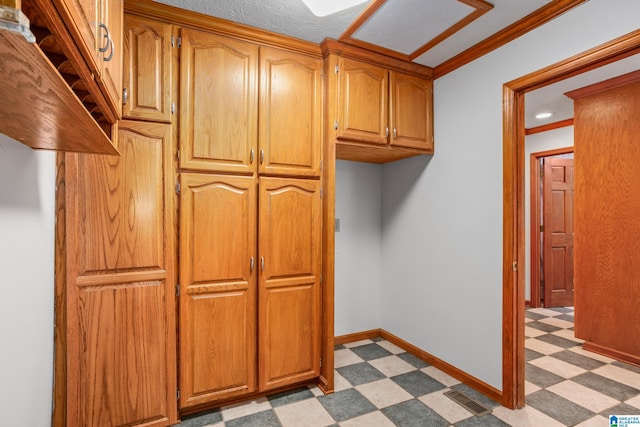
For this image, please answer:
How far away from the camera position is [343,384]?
2457 mm

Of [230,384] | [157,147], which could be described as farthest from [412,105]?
[230,384]

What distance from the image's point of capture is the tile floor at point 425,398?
2.02 metres

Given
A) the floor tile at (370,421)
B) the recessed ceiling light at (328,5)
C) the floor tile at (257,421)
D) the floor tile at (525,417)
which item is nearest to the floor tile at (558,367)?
the floor tile at (525,417)

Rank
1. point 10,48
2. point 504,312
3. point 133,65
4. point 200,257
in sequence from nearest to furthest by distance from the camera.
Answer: point 10,48, point 133,65, point 200,257, point 504,312

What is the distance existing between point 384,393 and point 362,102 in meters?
2.18

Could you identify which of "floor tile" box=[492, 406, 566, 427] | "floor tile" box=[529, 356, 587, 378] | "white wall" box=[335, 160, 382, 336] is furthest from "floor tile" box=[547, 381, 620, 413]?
"white wall" box=[335, 160, 382, 336]

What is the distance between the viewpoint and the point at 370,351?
3.07 metres

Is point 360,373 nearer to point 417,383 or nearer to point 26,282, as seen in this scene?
point 417,383

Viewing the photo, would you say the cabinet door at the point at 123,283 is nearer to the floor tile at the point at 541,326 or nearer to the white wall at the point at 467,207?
the white wall at the point at 467,207

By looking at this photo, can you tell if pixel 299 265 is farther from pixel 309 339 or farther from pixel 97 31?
pixel 97 31

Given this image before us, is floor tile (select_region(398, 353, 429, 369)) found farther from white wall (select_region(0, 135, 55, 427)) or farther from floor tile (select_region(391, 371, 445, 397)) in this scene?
white wall (select_region(0, 135, 55, 427))

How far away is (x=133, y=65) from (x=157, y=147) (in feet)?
1.56

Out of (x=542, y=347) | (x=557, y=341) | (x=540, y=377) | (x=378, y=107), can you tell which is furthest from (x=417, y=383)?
(x=378, y=107)

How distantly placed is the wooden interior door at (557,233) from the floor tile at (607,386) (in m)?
2.20
